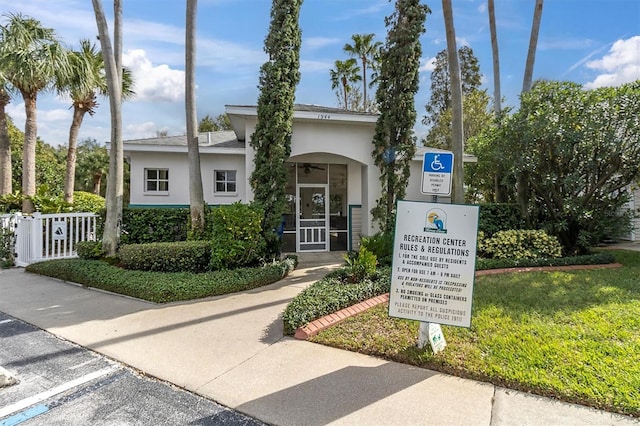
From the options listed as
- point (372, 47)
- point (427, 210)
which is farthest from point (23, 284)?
point (372, 47)

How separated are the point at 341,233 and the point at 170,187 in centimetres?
664

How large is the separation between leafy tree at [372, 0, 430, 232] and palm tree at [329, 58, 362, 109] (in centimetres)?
1721

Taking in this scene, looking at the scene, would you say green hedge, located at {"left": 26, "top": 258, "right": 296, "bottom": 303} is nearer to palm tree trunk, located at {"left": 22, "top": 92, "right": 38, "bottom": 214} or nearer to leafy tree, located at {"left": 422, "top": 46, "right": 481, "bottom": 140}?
palm tree trunk, located at {"left": 22, "top": 92, "right": 38, "bottom": 214}

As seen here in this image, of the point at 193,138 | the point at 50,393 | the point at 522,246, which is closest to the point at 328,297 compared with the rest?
the point at 50,393

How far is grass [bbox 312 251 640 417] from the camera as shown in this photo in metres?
3.02

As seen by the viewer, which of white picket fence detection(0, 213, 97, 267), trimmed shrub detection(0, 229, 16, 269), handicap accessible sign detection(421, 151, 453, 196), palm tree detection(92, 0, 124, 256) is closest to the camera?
handicap accessible sign detection(421, 151, 453, 196)

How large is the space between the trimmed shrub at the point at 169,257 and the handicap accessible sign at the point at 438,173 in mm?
5395

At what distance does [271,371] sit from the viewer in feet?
11.2

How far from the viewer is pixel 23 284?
289 inches

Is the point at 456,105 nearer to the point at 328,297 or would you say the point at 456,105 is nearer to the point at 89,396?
the point at 328,297

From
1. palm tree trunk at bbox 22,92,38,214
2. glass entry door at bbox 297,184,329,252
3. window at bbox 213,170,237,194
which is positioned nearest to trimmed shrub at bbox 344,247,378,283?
glass entry door at bbox 297,184,329,252

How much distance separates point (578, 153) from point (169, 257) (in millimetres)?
10297

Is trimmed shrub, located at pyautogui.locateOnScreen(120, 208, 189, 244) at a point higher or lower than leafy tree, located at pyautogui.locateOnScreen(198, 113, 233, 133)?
lower

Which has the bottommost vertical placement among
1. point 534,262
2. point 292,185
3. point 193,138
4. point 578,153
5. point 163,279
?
point 163,279
